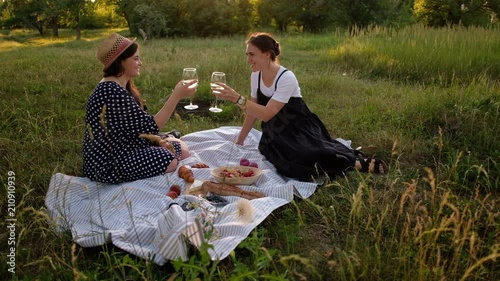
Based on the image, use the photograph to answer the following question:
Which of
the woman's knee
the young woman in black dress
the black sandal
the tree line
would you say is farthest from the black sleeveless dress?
the tree line

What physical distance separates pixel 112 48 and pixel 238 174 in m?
1.65

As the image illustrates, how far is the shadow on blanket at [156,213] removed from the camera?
290 cm

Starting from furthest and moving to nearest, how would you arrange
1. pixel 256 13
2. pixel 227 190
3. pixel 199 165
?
pixel 256 13 → pixel 199 165 → pixel 227 190

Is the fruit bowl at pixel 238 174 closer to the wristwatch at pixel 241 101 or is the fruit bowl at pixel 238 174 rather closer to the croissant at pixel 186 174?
the croissant at pixel 186 174

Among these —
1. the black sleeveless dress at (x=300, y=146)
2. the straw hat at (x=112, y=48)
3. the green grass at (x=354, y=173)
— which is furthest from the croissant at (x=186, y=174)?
the straw hat at (x=112, y=48)

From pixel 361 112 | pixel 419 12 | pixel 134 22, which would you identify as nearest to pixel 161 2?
pixel 134 22

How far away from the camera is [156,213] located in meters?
3.53

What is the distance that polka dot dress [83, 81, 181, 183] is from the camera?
12.8ft

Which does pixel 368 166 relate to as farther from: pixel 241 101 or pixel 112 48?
pixel 112 48

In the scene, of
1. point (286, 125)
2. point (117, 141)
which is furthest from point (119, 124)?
point (286, 125)

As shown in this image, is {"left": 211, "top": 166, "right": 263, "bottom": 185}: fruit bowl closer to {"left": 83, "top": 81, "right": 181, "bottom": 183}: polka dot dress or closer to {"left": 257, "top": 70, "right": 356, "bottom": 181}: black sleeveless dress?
{"left": 257, "top": 70, "right": 356, "bottom": 181}: black sleeveless dress

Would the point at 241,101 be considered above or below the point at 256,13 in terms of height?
below

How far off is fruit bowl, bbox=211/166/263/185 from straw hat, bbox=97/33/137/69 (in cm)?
141

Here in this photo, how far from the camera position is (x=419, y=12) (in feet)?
89.1
